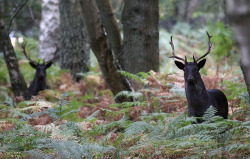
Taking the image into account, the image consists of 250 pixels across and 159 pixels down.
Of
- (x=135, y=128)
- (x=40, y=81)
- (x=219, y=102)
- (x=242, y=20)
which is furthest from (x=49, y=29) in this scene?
(x=242, y=20)

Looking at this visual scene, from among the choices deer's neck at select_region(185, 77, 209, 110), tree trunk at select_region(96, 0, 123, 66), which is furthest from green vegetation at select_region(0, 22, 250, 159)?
tree trunk at select_region(96, 0, 123, 66)

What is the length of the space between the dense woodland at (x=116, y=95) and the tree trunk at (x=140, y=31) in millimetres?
22

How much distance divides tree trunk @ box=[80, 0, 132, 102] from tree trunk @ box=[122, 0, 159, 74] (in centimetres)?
72

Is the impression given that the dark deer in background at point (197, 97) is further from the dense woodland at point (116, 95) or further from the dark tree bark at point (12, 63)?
the dark tree bark at point (12, 63)

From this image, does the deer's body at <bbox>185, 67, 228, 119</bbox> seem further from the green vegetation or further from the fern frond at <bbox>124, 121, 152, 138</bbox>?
the fern frond at <bbox>124, 121, 152, 138</bbox>

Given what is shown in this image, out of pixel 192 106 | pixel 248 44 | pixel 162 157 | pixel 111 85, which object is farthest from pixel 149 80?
pixel 248 44

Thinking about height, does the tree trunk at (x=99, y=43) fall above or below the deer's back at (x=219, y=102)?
above

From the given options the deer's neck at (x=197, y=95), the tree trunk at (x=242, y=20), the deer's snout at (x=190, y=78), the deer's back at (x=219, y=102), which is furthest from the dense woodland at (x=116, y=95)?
the deer's snout at (x=190, y=78)

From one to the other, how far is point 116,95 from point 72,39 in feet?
16.0

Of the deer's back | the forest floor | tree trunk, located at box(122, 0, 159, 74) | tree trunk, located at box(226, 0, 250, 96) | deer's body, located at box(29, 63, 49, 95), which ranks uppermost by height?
tree trunk, located at box(122, 0, 159, 74)

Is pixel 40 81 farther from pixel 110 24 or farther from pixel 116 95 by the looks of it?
pixel 116 95

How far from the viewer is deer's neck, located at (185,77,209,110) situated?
5152 mm

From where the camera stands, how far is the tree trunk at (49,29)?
45.7 ft

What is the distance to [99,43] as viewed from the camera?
629cm
